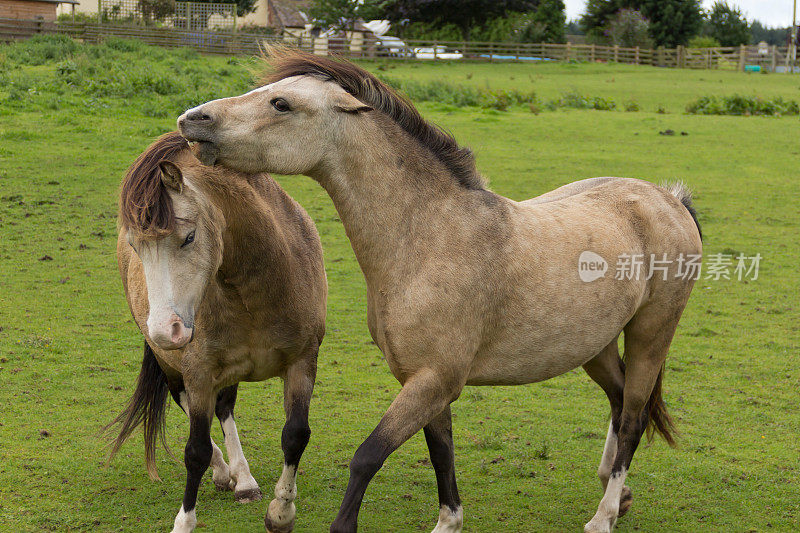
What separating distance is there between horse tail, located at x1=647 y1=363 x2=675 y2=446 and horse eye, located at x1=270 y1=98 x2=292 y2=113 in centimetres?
272

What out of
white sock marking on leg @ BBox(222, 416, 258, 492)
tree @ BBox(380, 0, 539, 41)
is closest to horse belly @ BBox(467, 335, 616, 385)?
white sock marking on leg @ BBox(222, 416, 258, 492)

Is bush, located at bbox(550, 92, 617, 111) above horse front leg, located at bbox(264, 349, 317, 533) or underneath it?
above

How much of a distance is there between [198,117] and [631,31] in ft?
171

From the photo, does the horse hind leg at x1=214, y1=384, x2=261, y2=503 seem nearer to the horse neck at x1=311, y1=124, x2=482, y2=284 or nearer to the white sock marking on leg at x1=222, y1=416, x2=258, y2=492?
the white sock marking on leg at x1=222, y1=416, x2=258, y2=492

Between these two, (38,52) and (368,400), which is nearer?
(368,400)

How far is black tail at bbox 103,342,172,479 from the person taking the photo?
514 centimetres

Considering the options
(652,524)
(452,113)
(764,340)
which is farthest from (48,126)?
(652,524)

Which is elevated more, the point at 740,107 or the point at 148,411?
the point at 740,107

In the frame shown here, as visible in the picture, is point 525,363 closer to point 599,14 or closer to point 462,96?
point 462,96

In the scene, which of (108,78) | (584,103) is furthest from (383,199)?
(584,103)

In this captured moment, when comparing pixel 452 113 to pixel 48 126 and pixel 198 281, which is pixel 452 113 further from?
pixel 198 281

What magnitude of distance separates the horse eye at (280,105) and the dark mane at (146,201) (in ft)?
2.10

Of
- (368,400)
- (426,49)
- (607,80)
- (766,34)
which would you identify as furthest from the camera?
(766,34)

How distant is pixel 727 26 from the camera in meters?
58.7
